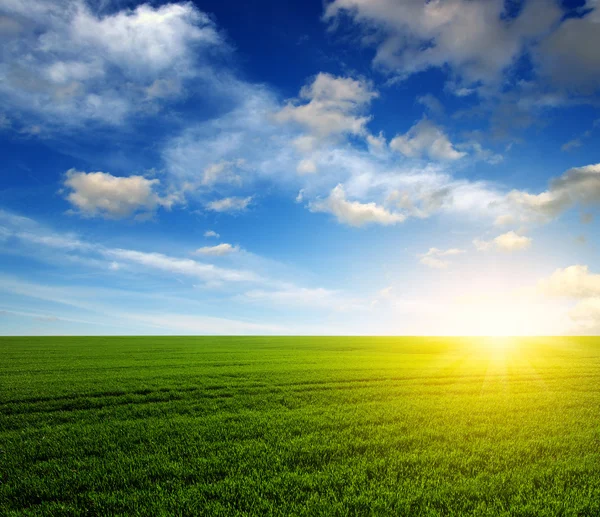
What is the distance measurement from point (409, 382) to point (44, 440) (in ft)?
51.1

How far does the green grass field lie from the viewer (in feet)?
21.3

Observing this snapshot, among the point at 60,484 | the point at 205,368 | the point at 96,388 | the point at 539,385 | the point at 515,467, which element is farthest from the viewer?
the point at 205,368

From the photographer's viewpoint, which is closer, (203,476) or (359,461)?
(203,476)

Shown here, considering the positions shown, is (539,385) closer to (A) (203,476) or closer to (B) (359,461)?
(B) (359,461)

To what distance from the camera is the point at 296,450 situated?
28.6 feet

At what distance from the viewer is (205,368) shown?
79.8 feet

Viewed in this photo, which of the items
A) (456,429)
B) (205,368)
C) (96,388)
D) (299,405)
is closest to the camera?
(456,429)

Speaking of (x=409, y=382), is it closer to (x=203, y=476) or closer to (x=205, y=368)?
(x=205, y=368)

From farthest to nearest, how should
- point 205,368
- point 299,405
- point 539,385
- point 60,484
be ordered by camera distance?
1. point 205,368
2. point 539,385
3. point 299,405
4. point 60,484

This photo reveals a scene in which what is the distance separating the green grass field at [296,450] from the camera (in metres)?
6.50

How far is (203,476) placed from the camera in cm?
744

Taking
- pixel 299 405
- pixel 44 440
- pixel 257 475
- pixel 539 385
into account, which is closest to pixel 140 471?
pixel 257 475

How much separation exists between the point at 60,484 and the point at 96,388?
10.7 metres

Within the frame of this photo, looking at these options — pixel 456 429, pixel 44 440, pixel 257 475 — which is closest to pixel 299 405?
pixel 456 429
